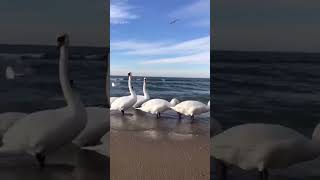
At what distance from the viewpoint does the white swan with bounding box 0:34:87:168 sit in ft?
10.3

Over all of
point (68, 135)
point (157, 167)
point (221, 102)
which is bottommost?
point (157, 167)

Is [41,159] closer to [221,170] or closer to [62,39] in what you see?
[62,39]

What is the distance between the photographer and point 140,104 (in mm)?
12758

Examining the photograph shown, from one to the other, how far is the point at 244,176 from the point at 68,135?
105 centimetres

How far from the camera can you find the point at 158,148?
9.91 meters

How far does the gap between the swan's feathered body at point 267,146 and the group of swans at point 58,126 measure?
0.74m

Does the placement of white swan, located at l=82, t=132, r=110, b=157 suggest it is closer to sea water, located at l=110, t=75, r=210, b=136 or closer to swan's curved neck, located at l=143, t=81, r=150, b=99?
sea water, located at l=110, t=75, r=210, b=136

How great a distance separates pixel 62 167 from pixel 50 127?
243mm

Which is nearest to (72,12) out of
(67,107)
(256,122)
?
(67,107)

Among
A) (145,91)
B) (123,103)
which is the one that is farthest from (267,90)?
(145,91)

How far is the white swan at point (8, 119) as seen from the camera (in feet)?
10.2

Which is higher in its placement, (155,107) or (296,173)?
(296,173)

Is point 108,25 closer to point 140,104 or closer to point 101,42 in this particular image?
point 101,42

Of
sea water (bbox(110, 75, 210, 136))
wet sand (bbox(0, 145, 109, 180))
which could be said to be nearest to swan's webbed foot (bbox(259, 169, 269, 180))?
wet sand (bbox(0, 145, 109, 180))
